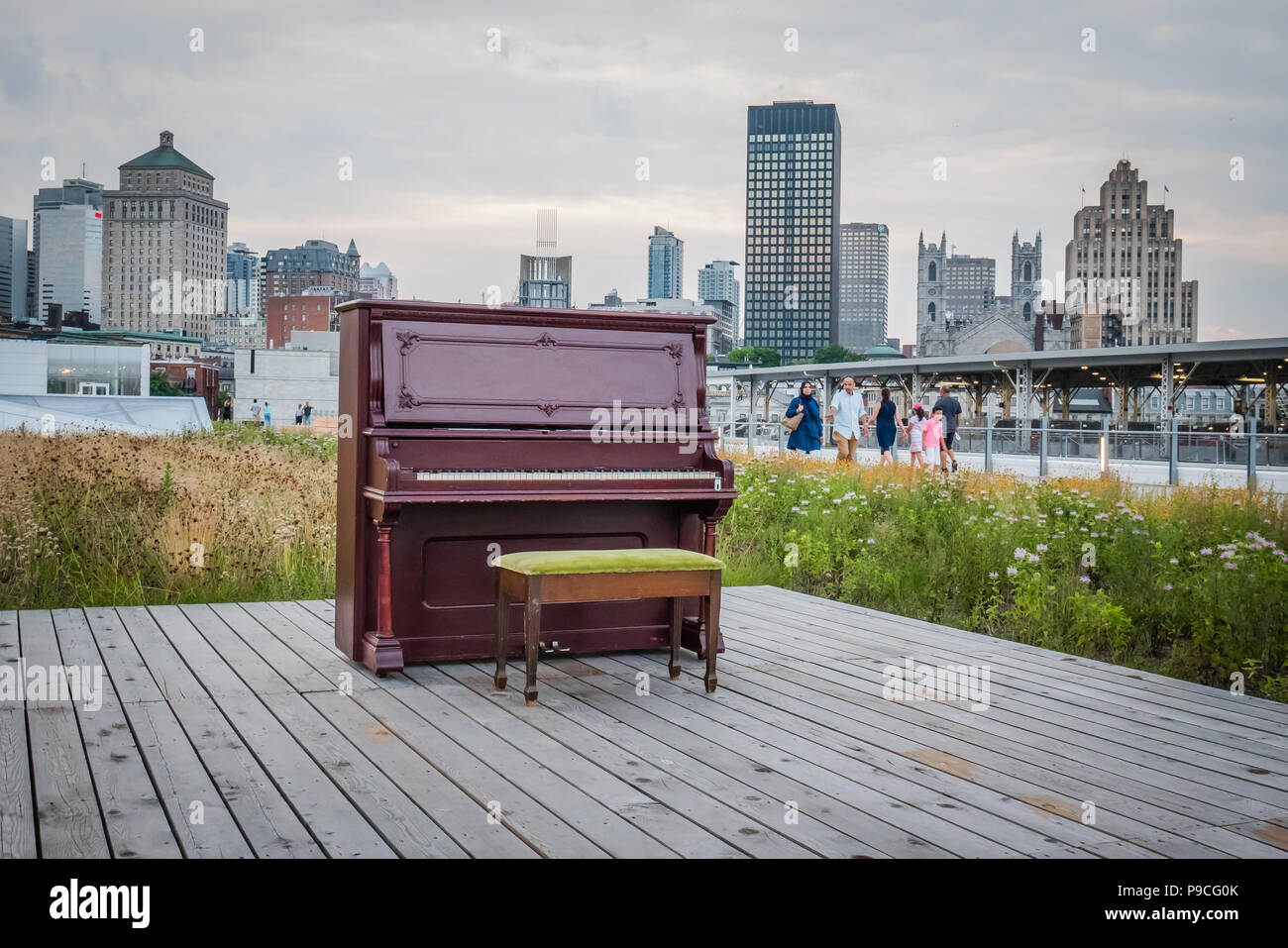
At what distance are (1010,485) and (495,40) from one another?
6469 millimetres

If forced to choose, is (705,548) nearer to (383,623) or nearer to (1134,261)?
(383,623)

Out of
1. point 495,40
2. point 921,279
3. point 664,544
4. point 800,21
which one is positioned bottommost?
point 664,544

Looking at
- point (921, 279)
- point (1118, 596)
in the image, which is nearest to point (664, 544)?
point (1118, 596)

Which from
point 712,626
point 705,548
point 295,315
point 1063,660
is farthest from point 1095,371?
point 295,315

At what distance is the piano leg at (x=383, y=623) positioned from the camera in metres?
5.38

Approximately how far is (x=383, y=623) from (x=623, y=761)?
1897 mm

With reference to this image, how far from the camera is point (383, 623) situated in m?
5.48

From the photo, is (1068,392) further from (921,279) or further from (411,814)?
(921,279)

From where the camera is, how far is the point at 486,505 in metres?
5.83

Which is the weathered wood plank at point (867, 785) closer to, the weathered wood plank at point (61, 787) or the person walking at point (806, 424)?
the weathered wood plank at point (61, 787)

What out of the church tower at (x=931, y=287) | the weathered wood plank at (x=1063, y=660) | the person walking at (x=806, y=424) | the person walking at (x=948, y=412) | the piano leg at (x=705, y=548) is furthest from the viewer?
the church tower at (x=931, y=287)

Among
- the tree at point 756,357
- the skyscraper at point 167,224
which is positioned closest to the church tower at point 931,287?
the tree at point 756,357

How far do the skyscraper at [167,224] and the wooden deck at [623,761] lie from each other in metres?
126
